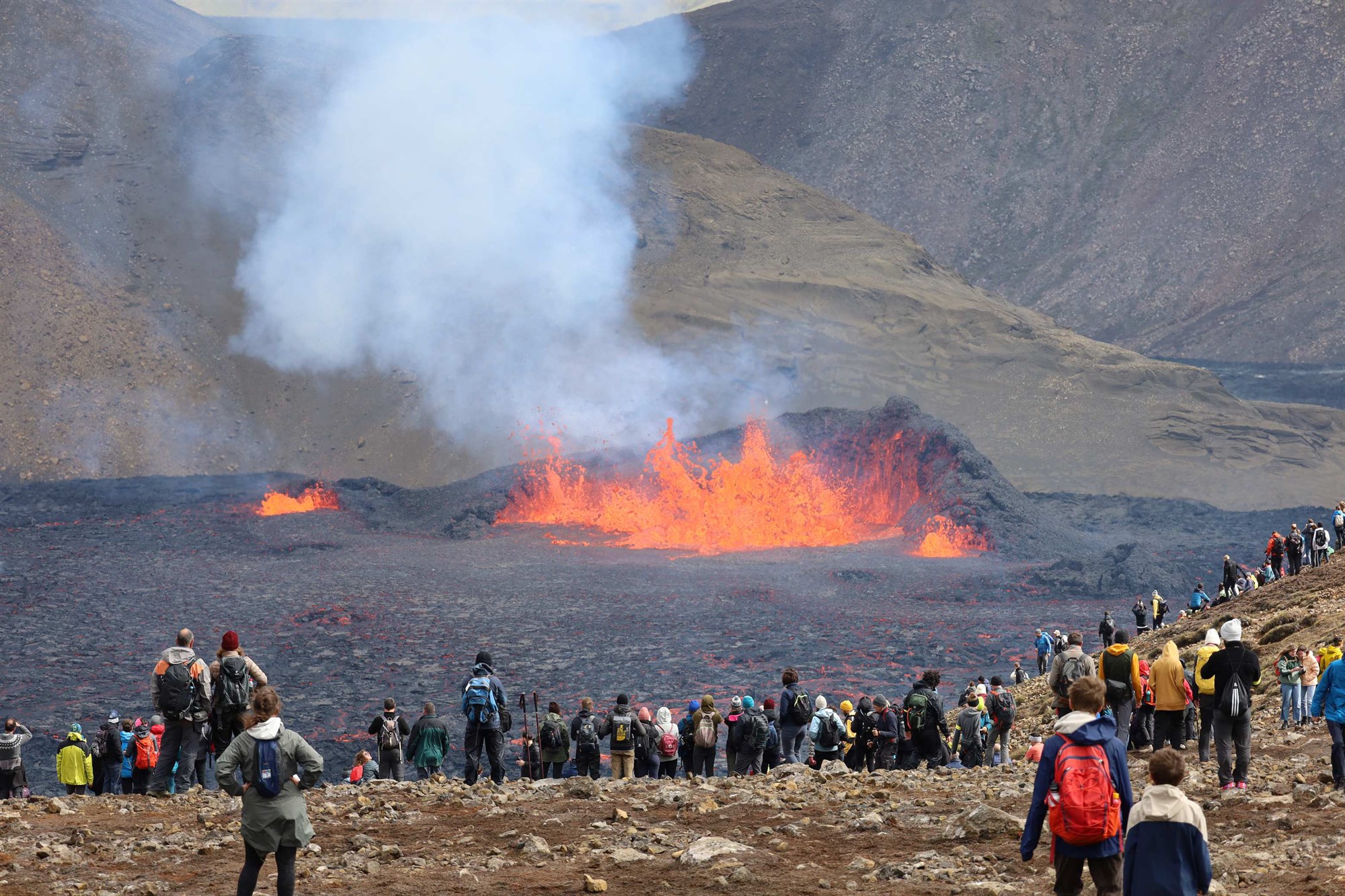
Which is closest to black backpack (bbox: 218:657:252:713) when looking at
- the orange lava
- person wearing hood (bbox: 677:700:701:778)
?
person wearing hood (bbox: 677:700:701:778)

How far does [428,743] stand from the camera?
16719mm

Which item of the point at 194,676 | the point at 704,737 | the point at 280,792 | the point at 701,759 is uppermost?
the point at 194,676

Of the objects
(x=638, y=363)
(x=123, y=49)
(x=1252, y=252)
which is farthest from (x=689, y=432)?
(x=1252, y=252)

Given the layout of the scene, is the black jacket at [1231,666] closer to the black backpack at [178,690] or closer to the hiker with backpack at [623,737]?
the hiker with backpack at [623,737]

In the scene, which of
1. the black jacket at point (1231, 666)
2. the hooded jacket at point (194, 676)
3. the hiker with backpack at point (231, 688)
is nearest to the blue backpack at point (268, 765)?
the hiker with backpack at point (231, 688)

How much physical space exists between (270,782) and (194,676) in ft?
16.7

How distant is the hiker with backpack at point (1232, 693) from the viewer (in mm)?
12766

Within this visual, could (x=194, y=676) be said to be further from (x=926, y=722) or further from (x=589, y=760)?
(x=926, y=722)

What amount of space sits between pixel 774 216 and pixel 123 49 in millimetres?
49989

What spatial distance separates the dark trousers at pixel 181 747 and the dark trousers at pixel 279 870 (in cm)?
511

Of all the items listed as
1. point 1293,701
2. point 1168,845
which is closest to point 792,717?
point 1293,701

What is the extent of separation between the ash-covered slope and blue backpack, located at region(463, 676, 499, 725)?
105m

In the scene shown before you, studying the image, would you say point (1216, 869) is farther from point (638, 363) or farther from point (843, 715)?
point (638, 363)

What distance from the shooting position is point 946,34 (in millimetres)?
149875
